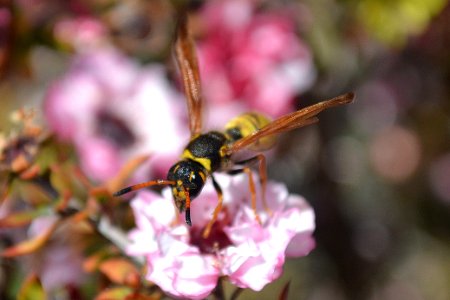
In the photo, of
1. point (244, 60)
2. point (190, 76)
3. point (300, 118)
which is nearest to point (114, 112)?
point (244, 60)

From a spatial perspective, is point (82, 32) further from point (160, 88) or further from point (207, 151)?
point (207, 151)

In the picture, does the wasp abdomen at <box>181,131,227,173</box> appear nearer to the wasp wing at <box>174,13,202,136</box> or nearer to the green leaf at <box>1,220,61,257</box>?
the wasp wing at <box>174,13,202,136</box>

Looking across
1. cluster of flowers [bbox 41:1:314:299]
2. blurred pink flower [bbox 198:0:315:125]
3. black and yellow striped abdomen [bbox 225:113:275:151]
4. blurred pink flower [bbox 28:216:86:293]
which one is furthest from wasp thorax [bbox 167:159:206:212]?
blurred pink flower [bbox 198:0:315:125]

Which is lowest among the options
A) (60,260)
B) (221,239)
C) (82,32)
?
(60,260)

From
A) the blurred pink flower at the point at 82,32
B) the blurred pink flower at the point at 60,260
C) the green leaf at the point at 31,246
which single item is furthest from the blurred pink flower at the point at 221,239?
the blurred pink flower at the point at 82,32

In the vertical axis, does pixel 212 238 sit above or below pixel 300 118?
below

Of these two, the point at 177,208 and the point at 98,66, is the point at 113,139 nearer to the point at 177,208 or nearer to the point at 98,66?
the point at 98,66

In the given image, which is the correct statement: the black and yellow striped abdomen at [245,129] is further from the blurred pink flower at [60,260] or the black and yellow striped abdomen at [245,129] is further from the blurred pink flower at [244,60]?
the blurred pink flower at [244,60]
